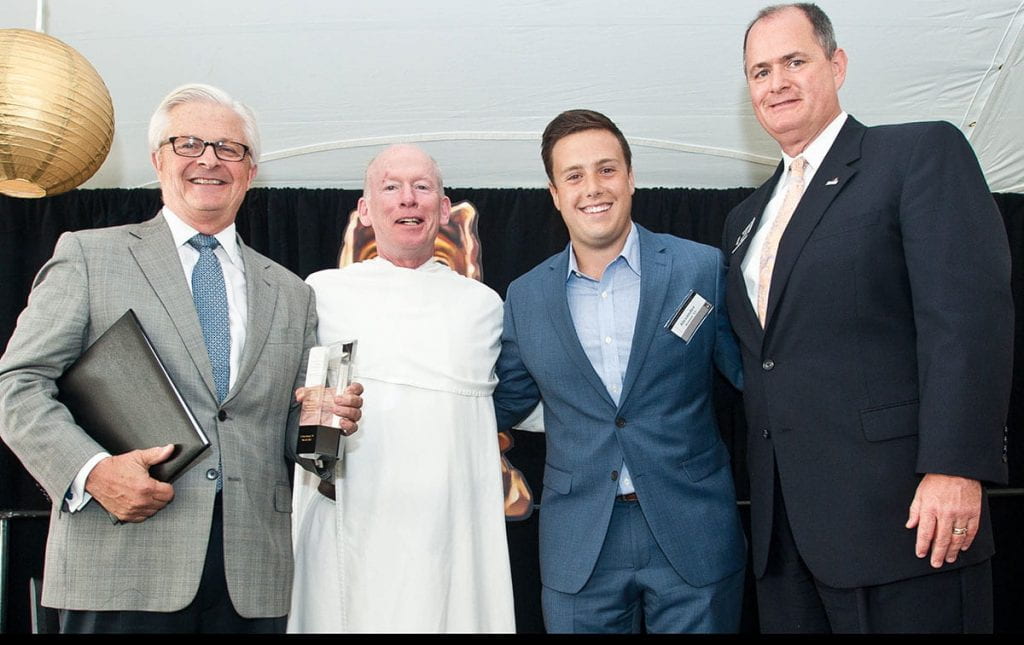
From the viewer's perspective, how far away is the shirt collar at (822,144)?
226 centimetres

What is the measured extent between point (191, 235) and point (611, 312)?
1110 millimetres

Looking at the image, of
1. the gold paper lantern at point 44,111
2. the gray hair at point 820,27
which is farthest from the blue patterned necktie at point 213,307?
the gray hair at point 820,27

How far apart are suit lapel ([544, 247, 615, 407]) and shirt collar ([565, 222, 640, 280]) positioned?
0.02 meters

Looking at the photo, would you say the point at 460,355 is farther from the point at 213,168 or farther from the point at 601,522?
the point at 213,168

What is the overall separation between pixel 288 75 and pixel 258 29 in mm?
251

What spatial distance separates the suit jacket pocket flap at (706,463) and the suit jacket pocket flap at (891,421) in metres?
0.52

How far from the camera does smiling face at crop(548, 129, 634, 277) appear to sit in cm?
254

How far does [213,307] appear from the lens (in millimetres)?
2225

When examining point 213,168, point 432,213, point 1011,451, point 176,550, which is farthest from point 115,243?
point 1011,451

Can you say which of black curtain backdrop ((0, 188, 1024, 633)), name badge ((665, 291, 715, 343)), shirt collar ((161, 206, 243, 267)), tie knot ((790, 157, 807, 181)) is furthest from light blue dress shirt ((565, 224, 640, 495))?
black curtain backdrop ((0, 188, 1024, 633))

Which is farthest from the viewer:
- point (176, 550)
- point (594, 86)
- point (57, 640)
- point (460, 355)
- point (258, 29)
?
point (594, 86)

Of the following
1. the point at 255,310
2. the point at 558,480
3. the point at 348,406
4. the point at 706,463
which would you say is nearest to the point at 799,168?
the point at 706,463

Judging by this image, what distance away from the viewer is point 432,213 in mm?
2744

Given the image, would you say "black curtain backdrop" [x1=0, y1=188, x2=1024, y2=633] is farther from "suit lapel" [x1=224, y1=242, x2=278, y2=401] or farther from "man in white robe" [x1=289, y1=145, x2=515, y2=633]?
"suit lapel" [x1=224, y1=242, x2=278, y2=401]
